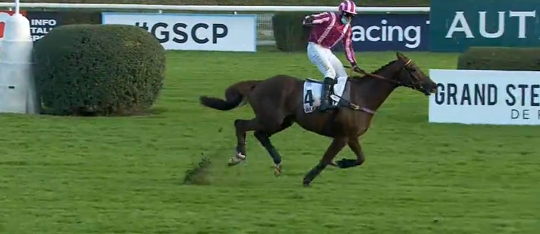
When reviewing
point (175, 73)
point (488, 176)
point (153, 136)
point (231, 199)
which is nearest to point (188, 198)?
point (231, 199)

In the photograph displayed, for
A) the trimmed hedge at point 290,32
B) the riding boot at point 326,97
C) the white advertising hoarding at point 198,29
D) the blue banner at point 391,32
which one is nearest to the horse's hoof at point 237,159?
the riding boot at point 326,97

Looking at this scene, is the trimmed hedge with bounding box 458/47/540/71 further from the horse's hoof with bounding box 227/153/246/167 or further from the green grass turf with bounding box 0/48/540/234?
the horse's hoof with bounding box 227/153/246/167

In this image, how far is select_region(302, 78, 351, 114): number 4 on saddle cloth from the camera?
11.2 metres

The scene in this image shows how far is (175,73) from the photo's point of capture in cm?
2294

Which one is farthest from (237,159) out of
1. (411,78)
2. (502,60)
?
(502,60)

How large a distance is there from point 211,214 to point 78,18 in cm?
2029

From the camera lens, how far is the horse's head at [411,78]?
37.0ft

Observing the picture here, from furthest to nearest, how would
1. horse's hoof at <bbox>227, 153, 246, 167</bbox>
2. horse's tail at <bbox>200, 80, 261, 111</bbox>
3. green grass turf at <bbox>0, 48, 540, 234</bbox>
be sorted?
horse's tail at <bbox>200, 80, 261, 111</bbox>, horse's hoof at <bbox>227, 153, 246, 167</bbox>, green grass turf at <bbox>0, 48, 540, 234</bbox>

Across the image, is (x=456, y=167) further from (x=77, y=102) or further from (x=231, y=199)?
(x=77, y=102)

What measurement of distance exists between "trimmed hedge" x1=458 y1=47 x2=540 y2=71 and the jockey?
5.57 meters

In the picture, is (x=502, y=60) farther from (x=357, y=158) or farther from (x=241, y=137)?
(x=241, y=137)

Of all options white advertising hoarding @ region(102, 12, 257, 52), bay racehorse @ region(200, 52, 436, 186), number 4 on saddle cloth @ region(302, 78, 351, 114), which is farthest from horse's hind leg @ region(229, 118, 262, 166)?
white advertising hoarding @ region(102, 12, 257, 52)

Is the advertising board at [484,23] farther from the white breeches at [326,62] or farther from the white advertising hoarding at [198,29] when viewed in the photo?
the white breeches at [326,62]

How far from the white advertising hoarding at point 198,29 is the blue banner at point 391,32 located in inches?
87.3
